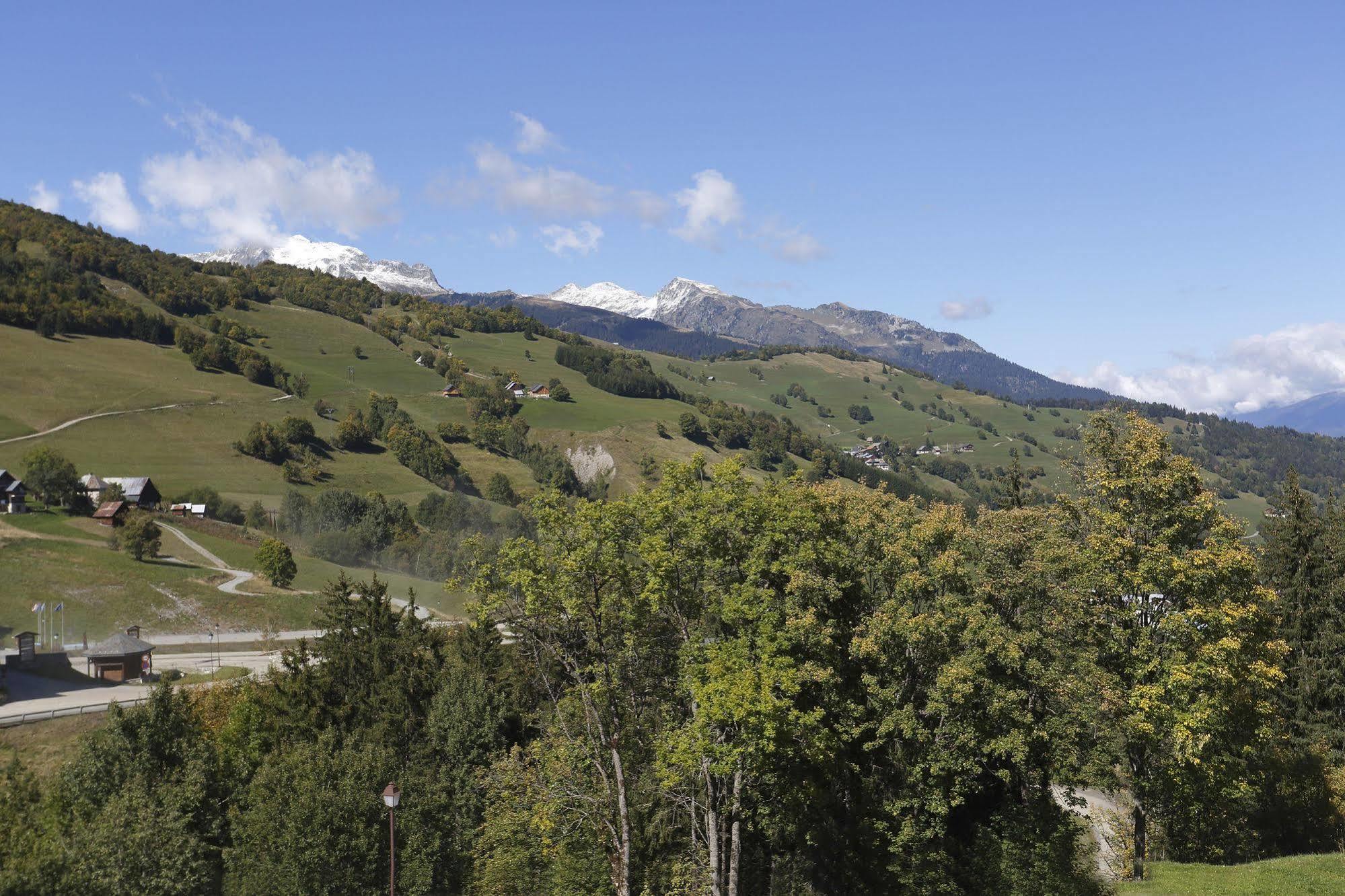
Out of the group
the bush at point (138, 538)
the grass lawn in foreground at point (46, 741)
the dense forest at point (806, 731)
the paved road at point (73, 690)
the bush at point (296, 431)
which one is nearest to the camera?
the dense forest at point (806, 731)

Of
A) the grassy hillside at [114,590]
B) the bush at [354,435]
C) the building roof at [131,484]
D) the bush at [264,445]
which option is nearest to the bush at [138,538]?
the grassy hillside at [114,590]

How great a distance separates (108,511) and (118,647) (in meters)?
49.9

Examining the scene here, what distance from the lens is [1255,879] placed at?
26.4 m

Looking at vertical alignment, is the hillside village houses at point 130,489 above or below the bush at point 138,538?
above

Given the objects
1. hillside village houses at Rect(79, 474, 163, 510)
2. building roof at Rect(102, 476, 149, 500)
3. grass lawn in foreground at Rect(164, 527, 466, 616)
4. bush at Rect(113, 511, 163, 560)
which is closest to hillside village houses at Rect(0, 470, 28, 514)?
hillside village houses at Rect(79, 474, 163, 510)

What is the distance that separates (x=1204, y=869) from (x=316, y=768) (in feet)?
106

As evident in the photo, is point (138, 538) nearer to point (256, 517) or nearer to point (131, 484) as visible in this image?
point (131, 484)

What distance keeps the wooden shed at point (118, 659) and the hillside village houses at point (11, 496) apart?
1992 inches

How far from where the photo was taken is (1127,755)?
30938 millimetres

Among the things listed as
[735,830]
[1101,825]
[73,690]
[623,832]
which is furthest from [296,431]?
[735,830]

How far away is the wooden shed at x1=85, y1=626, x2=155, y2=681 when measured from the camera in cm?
6106

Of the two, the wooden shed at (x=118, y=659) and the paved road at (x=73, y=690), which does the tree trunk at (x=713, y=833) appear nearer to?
the paved road at (x=73, y=690)

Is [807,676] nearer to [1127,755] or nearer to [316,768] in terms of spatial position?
[1127,755]

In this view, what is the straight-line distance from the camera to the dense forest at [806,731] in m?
28.0
